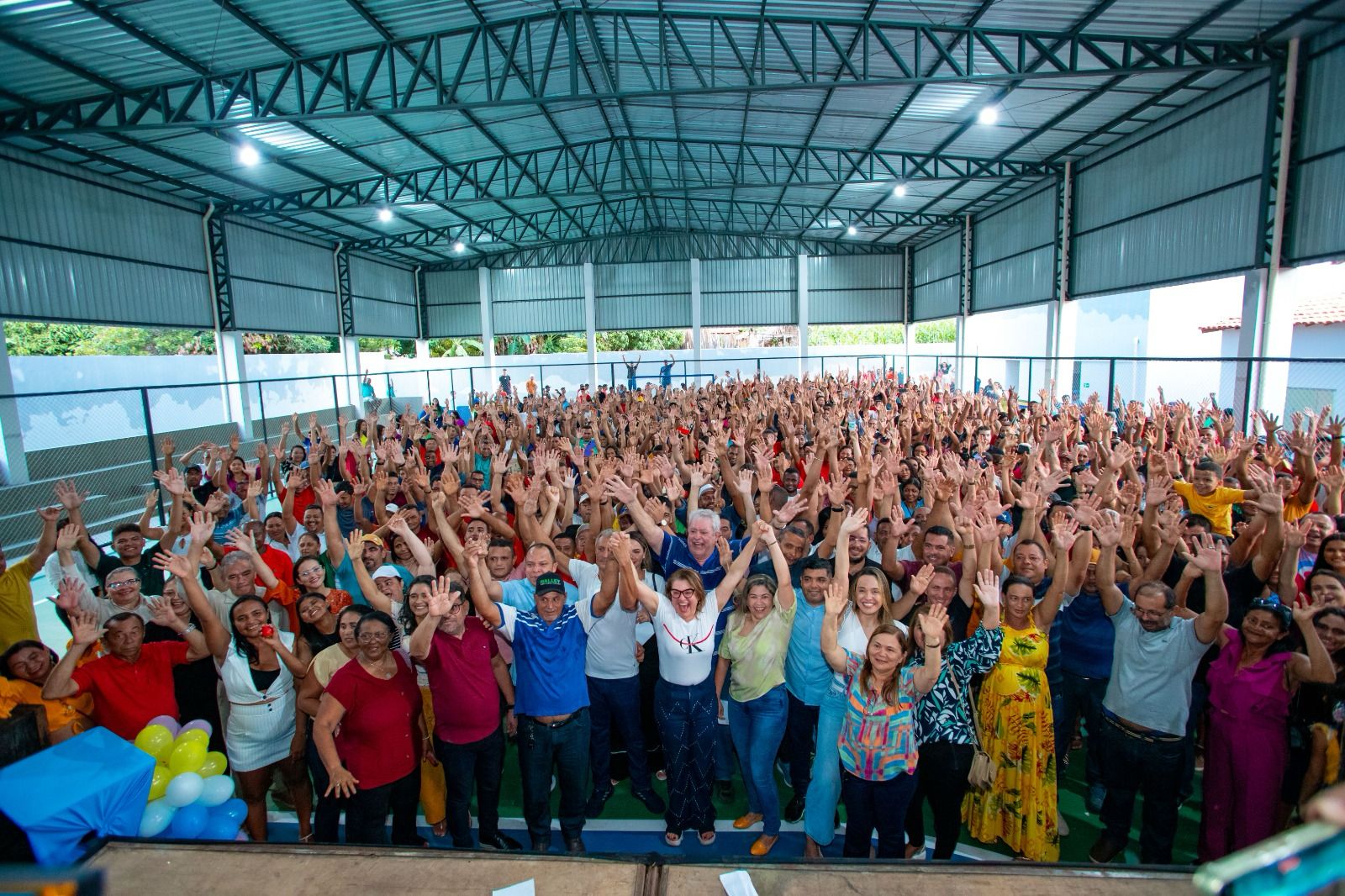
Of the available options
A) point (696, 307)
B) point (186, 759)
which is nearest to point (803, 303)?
point (696, 307)

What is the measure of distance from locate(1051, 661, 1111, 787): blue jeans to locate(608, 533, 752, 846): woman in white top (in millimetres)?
2144

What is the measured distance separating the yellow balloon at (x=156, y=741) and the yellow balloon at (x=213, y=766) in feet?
0.65

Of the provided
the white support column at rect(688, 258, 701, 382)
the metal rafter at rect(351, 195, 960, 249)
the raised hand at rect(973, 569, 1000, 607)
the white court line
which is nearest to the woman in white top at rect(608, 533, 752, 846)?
the white court line

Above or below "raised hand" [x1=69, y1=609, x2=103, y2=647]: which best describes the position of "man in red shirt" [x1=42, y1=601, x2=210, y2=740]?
below

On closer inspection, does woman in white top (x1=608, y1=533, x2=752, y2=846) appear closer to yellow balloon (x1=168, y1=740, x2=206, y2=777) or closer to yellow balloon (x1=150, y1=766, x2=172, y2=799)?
yellow balloon (x1=168, y1=740, x2=206, y2=777)

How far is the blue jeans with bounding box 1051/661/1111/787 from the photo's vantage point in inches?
174

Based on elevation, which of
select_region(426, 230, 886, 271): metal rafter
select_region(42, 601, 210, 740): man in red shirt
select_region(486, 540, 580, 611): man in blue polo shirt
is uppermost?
select_region(426, 230, 886, 271): metal rafter

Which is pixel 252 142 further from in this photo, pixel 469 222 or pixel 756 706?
pixel 756 706

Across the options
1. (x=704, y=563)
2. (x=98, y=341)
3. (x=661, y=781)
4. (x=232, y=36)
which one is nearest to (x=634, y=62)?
(x=232, y=36)

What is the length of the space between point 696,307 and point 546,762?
26297 millimetres

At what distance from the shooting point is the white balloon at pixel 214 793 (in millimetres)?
3465

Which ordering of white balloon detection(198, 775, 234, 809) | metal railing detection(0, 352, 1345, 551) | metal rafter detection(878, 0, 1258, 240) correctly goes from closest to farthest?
white balloon detection(198, 775, 234, 809) → metal rafter detection(878, 0, 1258, 240) → metal railing detection(0, 352, 1345, 551)

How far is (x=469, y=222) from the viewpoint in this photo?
24.4 meters

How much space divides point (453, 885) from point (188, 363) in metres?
22.8
